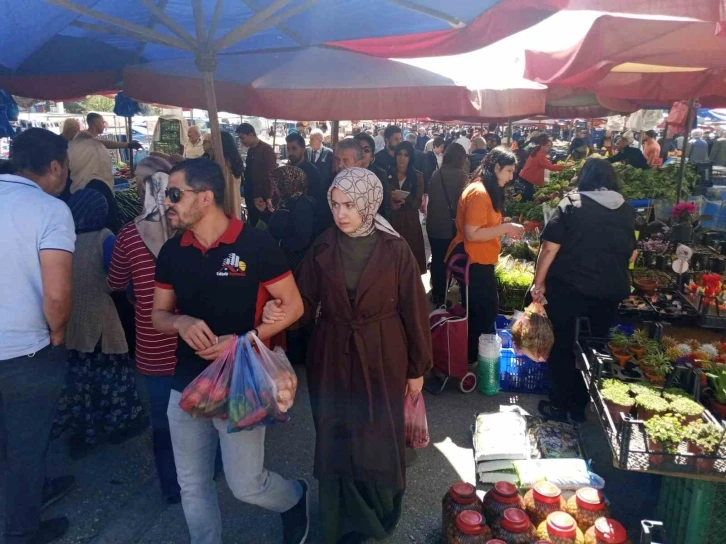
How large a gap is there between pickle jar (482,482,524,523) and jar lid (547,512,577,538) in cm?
19

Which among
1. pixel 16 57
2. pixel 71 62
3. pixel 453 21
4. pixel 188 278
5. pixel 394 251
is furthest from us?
pixel 71 62

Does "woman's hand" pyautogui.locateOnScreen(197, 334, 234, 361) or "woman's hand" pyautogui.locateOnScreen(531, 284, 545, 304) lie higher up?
"woman's hand" pyautogui.locateOnScreen(197, 334, 234, 361)

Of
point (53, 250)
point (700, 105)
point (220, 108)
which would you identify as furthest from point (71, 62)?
point (700, 105)

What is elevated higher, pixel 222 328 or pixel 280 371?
pixel 222 328

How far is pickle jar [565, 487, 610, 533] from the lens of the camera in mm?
2518

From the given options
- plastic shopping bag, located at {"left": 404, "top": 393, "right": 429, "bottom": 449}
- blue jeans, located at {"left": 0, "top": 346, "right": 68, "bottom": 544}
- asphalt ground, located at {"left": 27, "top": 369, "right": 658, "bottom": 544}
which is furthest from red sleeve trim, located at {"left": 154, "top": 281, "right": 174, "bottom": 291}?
plastic shopping bag, located at {"left": 404, "top": 393, "right": 429, "bottom": 449}

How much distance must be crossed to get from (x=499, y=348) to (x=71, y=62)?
4.33 meters

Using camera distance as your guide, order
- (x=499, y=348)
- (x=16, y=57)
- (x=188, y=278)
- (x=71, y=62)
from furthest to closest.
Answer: (x=71, y=62) → (x=499, y=348) → (x=16, y=57) → (x=188, y=278)

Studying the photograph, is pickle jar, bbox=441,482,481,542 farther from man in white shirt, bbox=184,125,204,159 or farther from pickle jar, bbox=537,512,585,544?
man in white shirt, bbox=184,125,204,159

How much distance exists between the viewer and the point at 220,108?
3893mm

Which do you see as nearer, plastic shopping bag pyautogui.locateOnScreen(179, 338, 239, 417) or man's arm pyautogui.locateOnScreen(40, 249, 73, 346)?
plastic shopping bag pyautogui.locateOnScreen(179, 338, 239, 417)

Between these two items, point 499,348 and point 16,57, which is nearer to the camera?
point 16,57

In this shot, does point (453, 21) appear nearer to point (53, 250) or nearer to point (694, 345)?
point (53, 250)

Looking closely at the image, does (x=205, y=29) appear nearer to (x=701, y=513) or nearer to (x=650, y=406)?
(x=650, y=406)
